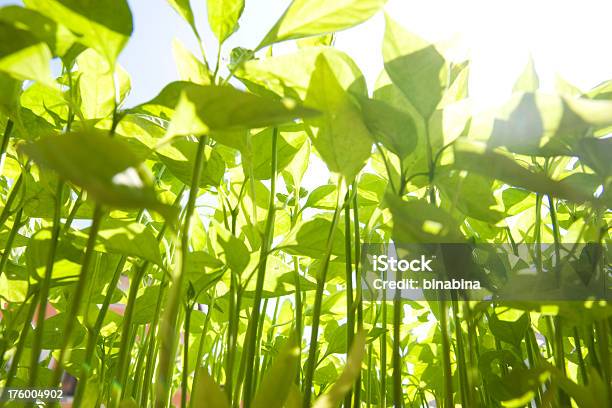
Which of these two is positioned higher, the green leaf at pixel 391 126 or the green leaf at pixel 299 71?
the green leaf at pixel 299 71

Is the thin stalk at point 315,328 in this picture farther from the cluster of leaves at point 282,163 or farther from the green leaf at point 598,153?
the green leaf at point 598,153

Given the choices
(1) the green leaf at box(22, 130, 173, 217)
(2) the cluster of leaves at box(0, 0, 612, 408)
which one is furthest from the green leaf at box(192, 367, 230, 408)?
(1) the green leaf at box(22, 130, 173, 217)

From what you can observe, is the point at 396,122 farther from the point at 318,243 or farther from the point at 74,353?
the point at 74,353

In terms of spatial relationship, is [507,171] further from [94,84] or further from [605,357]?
[94,84]

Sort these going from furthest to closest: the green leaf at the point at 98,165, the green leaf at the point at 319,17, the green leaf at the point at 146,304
Result: the green leaf at the point at 146,304, the green leaf at the point at 319,17, the green leaf at the point at 98,165

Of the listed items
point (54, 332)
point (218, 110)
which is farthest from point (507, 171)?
point (54, 332)

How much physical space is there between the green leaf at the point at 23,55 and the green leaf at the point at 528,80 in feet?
1.04

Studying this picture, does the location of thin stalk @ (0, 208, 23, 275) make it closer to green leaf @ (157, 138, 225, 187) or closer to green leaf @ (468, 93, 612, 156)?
green leaf @ (157, 138, 225, 187)

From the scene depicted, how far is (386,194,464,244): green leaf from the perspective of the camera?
254mm

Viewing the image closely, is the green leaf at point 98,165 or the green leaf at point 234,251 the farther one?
the green leaf at point 234,251

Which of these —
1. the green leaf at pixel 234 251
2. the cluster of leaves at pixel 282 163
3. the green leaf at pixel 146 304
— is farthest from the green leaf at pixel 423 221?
the green leaf at pixel 146 304

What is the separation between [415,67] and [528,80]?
0.40ft

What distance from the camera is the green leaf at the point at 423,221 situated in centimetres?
25

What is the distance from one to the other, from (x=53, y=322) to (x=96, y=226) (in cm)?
24
